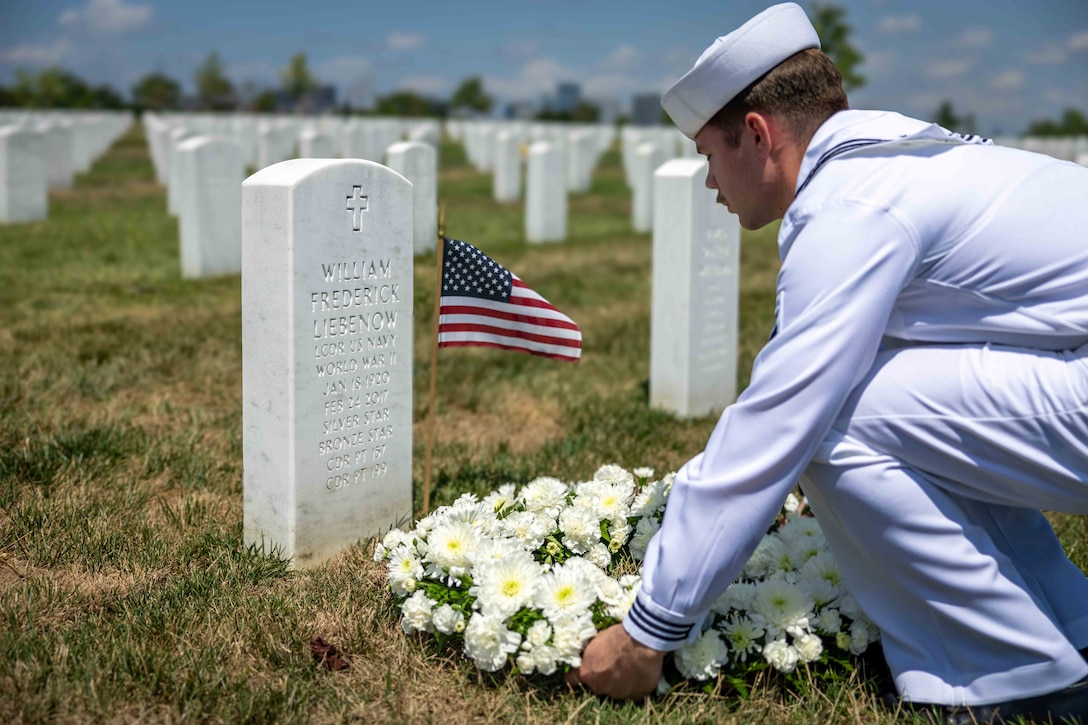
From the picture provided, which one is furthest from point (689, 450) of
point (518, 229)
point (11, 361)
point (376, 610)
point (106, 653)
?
point (518, 229)

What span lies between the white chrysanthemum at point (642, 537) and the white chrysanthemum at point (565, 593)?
52 centimetres

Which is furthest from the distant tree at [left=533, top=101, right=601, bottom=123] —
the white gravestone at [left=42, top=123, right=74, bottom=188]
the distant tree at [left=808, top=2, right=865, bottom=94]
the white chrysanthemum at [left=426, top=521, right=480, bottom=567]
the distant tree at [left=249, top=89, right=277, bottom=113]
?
the white chrysanthemum at [left=426, top=521, right=480, bottom=567]

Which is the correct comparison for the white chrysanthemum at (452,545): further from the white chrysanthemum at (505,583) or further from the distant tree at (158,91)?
the distant tree at (158,91)

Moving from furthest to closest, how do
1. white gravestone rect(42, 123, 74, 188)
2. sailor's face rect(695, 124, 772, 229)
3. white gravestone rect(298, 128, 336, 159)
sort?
white gravestone rect(42, 123, 74, 188) < white gravestone rect(298, 128, 336, 159) < sailor's face rect(695, 124, 772, 229)

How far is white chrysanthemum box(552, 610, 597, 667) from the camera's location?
8.25 ft

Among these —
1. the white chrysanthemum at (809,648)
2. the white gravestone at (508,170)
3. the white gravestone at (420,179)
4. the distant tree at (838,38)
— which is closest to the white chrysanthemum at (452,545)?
the white chrysanthemum at (809,648)

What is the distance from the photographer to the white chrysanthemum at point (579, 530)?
3.15 metres

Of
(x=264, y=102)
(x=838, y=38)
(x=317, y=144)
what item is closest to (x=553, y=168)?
(x=317, y=144)

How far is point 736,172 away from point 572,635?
1.21m

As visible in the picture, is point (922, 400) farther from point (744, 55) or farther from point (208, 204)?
point (208, 204)

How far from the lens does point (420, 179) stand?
24.3 feet

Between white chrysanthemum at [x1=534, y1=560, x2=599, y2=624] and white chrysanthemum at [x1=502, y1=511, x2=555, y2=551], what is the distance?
374mm

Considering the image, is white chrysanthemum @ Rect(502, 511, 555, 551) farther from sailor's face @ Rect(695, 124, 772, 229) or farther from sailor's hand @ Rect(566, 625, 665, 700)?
sailor's face @ Rect(695, 124, 772, 229)

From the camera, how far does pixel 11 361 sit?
19.6 ft
